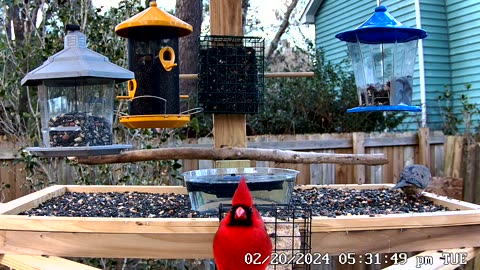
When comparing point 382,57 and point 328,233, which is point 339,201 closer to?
point 328,233

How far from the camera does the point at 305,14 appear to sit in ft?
35.4

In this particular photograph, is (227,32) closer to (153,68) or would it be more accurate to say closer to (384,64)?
(153,68)

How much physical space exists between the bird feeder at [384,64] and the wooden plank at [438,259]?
3.15 ft

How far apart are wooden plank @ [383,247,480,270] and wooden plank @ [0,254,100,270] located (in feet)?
3.93

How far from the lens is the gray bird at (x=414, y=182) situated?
108 inches

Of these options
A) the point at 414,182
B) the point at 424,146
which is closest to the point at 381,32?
the point at 414,182

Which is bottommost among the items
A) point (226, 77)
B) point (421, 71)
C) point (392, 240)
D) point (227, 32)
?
point (392, 240)

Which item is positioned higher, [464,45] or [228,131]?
[464,45]

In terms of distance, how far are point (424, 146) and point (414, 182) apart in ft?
10.8

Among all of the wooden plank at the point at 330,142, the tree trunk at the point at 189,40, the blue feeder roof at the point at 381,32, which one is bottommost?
the wooden plank at the point at 330,142

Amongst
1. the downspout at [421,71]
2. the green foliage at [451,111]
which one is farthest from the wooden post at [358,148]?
the downspout at [421,71]

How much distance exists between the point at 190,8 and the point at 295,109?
6.83 feet

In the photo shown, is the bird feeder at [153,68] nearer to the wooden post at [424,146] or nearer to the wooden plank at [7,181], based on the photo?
the wooden plank at [7,181]

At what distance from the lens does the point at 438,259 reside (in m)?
2.06
